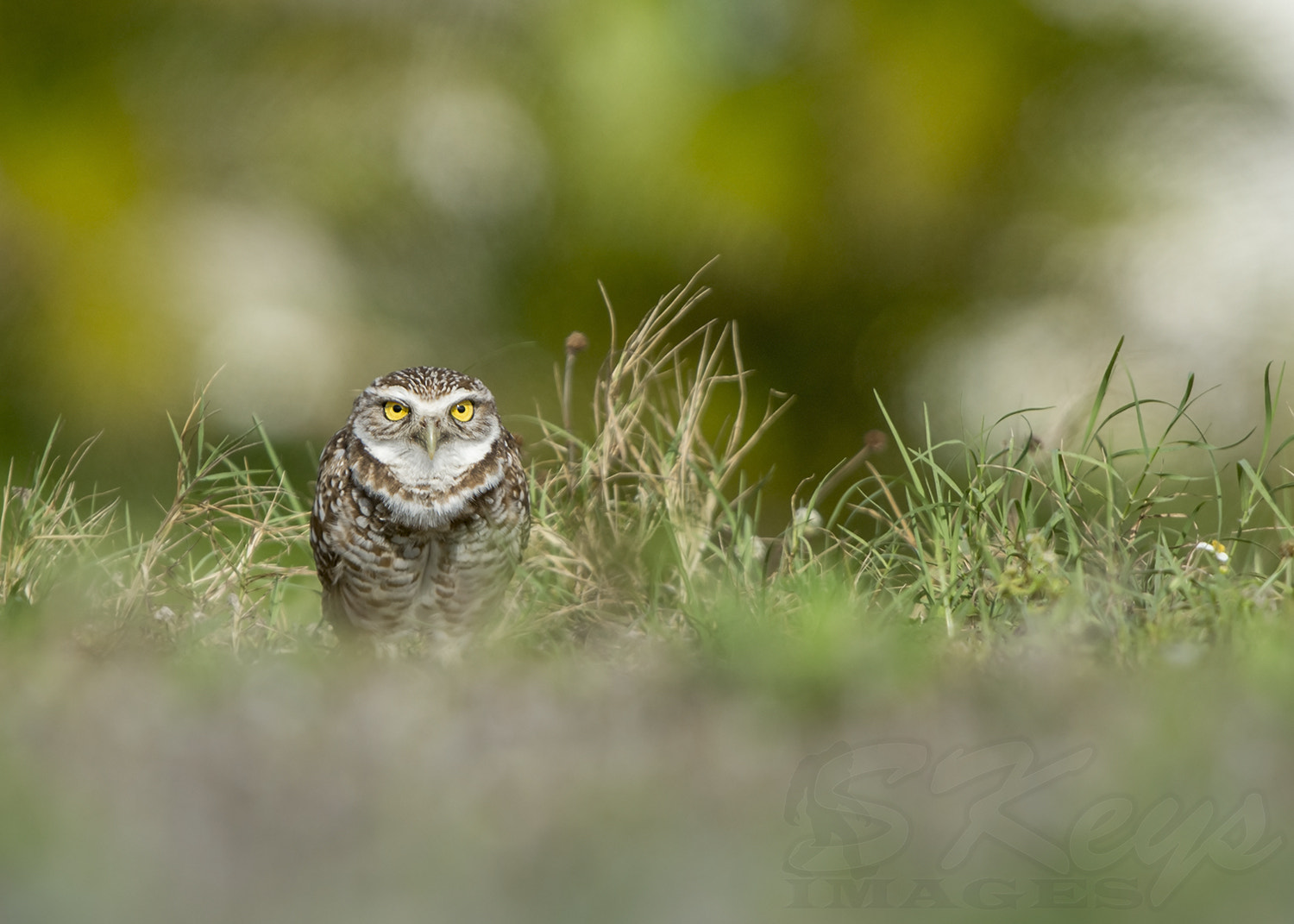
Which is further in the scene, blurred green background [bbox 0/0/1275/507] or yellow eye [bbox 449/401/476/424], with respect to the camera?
blurred green background [bbox 0/0/1275/507]

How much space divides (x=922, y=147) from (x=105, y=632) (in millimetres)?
8163

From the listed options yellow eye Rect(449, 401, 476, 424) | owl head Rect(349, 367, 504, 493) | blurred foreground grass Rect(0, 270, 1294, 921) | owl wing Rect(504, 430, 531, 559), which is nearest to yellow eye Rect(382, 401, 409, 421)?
owl head Rect(349, 367, 504, 493)

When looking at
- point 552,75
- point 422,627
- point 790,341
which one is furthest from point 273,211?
point 422,627

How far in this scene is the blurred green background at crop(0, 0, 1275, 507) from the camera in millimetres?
10477

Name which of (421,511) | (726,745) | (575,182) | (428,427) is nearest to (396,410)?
(428,427)

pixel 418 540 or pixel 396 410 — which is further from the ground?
pixel 396 410

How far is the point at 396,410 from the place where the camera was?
4355 mm

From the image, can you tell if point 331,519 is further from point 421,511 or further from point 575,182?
point 575,182

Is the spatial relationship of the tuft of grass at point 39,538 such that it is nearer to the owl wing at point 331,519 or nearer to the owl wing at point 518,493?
the owl wing at point 331,519

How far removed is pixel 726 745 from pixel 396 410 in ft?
7.59

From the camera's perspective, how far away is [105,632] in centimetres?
380

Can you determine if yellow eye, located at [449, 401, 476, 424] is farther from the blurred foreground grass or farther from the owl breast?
the blurred foreground grass

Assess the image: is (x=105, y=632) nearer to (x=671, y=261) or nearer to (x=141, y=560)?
(x=141, y=560)

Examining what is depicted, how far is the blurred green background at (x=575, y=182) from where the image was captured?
10.5m
